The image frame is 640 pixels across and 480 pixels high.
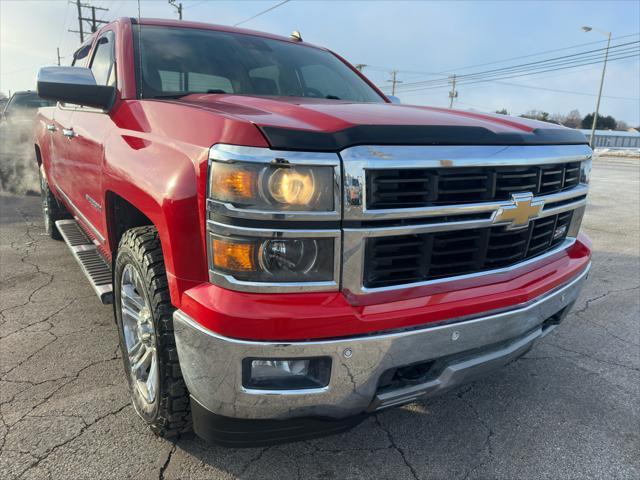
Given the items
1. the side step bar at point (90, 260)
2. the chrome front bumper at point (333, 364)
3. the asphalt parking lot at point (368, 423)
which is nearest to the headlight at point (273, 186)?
the chrome front bumper at point (333, 364)

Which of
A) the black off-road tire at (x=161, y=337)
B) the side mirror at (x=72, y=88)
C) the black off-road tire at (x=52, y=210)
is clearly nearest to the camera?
the black off-road tire at (x=161, y=337)

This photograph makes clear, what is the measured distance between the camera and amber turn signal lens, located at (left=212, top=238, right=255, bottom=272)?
1483mm

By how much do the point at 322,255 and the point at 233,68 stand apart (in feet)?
5.79

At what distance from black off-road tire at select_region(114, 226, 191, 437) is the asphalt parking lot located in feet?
0.73

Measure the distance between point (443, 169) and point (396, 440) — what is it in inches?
51.4

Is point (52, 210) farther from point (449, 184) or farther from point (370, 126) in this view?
point (449, 184)

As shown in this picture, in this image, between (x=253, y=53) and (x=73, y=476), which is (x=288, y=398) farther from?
(x=253, y=53)

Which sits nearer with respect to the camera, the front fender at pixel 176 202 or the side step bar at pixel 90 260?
the front fender at pixel 176 202

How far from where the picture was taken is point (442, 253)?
5.70 feet

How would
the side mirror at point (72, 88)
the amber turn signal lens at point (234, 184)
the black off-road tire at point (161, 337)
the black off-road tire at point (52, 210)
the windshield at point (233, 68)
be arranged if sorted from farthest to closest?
the black off-road tire at point (52, 210)
the windshield at point (233, 68)
the side mirror at point (72, 88)
the black off-road tire at point (161, 337)
the amber turn signal lens at point (234, 184)

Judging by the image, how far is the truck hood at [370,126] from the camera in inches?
58.7

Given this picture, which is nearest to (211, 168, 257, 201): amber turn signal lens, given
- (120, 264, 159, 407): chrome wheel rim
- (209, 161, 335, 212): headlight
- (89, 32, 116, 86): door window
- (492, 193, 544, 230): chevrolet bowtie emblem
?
(209, 161, 335, 212): headlight

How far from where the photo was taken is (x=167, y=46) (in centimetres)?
270

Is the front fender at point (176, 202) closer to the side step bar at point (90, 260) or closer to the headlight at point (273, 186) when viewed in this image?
the headlight at point (273, 186)
